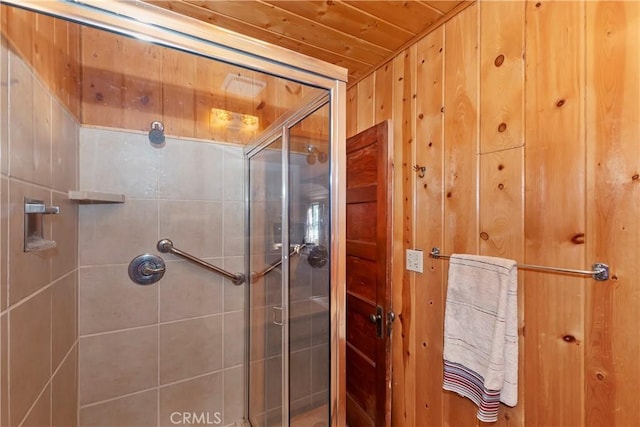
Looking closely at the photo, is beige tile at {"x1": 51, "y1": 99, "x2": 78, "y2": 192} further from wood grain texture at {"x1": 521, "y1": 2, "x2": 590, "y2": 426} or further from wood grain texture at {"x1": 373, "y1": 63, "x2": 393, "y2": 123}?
wood grain texture at {"x1": 521, "y1": 2, "x2": 590, "y2": 426}

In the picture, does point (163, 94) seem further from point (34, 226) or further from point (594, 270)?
point (594, 270)

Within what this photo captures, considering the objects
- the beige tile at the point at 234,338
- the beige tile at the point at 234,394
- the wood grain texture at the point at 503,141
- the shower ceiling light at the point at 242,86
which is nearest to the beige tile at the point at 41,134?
the shower ceiling light at the point at 242,86

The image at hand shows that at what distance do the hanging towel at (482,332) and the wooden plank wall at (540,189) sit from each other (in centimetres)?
6

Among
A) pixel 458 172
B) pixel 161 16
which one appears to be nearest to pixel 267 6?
pixel 161 16

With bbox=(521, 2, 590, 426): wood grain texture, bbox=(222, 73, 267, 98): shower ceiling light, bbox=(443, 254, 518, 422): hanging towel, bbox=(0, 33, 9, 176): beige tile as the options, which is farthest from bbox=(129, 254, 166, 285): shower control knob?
bbox=(521, 2, 590, 426): wood grain texture

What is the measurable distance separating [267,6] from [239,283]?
4.87 feet

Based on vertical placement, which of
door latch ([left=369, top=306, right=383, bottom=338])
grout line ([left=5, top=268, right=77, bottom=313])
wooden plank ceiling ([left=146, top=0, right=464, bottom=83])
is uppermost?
wooden plank ceiling ([left=146, top=0, right=464, bottom=83])

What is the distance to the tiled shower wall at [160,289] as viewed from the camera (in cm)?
135

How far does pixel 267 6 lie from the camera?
121 cm

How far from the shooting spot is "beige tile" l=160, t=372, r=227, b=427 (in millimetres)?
1518

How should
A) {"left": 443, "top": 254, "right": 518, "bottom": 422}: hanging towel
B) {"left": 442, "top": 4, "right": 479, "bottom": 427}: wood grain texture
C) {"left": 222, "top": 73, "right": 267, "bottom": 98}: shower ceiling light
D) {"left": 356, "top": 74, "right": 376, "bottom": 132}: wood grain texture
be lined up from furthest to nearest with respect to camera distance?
{"left": 356, "top": 74, "right": 376, "bottom": 132}: wood grain texture < {"left": 222, "top": 73, "right": 267, "bottom": 98}: shower ceiling light < {"left": 442, "top": 4, "right": 479, "bottom": 427}: wood grain texture < {"left": 443, "top": 254, "right": 518, "bottom": 422}: hanging towel

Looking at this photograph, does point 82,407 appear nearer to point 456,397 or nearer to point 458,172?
point 456,397

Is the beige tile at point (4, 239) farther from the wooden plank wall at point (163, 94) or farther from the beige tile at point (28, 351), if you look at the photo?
the wooden plank wall at point (163, 94)

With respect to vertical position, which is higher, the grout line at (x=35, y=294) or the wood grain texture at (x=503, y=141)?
the wood grain texture at (x=503, y=141)
